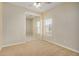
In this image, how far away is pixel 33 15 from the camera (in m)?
2.49

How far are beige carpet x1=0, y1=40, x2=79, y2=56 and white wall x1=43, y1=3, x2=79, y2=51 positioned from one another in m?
0.14

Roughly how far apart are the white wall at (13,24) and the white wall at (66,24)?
636mm

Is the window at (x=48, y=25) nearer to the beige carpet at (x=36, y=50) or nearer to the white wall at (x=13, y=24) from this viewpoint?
the beige carpet at (x=36, y=50)

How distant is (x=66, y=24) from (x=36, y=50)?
0.90 m

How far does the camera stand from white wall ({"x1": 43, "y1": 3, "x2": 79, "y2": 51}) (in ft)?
7.87

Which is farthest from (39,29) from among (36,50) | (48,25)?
(36,50)

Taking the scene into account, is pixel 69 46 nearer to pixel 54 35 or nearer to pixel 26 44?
pixel 54 35

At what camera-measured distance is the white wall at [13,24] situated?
238 centimetres

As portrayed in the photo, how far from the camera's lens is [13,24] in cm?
245

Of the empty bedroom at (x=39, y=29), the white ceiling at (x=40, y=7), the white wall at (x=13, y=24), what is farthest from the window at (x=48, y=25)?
the white wall at (x=13, y=24)

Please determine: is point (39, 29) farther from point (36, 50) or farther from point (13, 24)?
point (13, 24)

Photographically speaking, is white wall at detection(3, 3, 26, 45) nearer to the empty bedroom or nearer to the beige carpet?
the empty bedroom

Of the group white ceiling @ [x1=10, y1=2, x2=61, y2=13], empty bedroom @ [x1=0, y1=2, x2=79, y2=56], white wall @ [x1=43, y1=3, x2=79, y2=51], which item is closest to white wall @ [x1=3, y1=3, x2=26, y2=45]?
empty bedroom @ [x1=0, y1=2, x2=79, y2=56]

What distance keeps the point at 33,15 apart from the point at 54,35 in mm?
674
